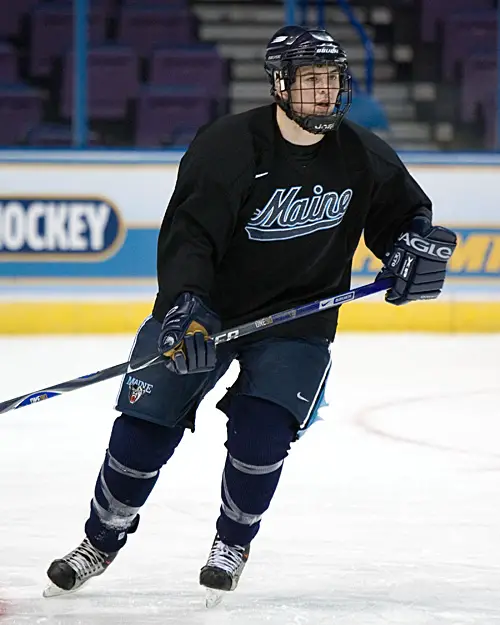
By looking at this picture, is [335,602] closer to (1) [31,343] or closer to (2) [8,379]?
(2) [8,379]

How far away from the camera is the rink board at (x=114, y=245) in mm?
5777

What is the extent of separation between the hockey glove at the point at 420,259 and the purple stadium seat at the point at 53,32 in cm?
388

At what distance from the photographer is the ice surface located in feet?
7.42

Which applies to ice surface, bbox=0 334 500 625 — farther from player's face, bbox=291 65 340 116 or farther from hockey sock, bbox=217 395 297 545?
player's face, bbox=291 65 340 116

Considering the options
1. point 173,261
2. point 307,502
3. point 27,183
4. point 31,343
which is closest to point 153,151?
point 27,183

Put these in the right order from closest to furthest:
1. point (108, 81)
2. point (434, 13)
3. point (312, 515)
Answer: point (312, 515) → point (108, 81) → point (434, 13)

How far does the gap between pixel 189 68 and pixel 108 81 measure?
1.36 ft

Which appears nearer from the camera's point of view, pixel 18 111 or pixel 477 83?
pixel 18 111

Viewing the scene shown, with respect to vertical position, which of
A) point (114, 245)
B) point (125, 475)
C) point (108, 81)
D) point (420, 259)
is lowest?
point (114, 245)

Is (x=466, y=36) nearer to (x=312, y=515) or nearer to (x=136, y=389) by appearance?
(x=312, y=515)

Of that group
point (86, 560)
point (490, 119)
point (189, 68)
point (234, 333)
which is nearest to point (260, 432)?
point (234, 333)

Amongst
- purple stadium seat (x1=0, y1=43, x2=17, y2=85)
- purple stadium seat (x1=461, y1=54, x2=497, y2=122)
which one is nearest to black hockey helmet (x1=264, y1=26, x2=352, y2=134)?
purple stadium seat (x1=461, y1=54, x2=497, y2=122)

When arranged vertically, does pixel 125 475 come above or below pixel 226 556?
above

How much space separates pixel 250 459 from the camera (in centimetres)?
224
